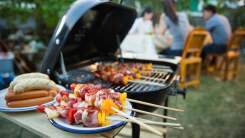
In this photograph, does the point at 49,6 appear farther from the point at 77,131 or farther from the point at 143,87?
the point at 77,131

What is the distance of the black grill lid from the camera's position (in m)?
1.39

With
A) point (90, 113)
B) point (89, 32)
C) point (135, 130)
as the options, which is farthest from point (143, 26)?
point (90, 113)

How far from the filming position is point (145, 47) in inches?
174

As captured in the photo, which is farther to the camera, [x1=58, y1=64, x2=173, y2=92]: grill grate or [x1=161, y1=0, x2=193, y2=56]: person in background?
[x1=161, y1=0, x2=193, y2=56]: person in background

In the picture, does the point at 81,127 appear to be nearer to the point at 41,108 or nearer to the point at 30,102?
the point at 41,108

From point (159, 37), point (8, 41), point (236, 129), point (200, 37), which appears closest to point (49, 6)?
point (8, 41)

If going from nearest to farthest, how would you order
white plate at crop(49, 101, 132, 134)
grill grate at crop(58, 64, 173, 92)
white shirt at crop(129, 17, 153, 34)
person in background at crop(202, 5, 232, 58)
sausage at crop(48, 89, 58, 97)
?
white plate at crop(49, 101, 132, 134) → sausage at crop(48, 89, 58, 97) → grill grate at crop(58, 64, 173, 92) → white shirt at crop(129, 17, 153, 34) → person in background at crop(202, 5, 232, 58)

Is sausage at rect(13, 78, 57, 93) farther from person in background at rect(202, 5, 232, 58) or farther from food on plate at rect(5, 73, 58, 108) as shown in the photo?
person in background at rect(202, 5, 232, 58)

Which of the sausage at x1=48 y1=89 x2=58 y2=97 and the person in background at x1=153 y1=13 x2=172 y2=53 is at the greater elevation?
the person in background at x1=153 y1=13 x2=172 y2=53

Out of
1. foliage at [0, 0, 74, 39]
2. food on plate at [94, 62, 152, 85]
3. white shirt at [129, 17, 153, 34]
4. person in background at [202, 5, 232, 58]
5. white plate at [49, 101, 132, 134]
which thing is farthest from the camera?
person in background at [202, 5, 232, 58]

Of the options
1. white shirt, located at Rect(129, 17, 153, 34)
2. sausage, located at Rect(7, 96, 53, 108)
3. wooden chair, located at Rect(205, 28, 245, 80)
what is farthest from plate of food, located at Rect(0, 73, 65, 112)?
wooden chair, located at Rect(205, 28, 245, 80)

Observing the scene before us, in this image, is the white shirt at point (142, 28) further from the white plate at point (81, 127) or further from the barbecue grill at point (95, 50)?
the white plate at point (81, 127)

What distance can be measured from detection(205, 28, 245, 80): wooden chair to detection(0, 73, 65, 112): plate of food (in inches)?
181

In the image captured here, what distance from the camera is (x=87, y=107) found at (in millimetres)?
968
